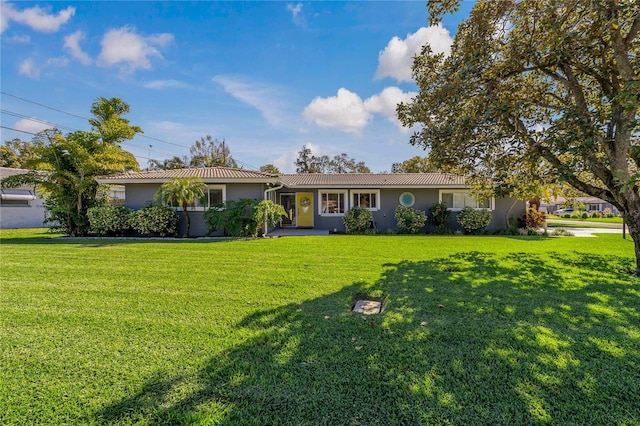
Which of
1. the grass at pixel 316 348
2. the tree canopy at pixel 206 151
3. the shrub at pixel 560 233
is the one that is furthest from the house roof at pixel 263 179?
the tree canopy at pixel 206 151

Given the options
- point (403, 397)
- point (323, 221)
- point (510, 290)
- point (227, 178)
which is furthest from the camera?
point (323, 221)

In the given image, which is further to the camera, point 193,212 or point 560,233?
point 560,233

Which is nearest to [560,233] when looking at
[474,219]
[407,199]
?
[474,219]

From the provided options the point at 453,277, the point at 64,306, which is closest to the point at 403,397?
the point at 453,277

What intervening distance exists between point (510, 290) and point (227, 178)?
38.0ft

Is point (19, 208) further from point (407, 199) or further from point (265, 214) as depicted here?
point (407, 199)

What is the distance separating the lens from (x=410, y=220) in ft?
49.5

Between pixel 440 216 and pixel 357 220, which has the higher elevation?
pixel 440 216

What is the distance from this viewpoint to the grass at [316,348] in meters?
2.31

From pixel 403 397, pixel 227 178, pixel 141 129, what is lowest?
pixel 403 397

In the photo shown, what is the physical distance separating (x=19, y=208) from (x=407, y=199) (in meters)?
25.5

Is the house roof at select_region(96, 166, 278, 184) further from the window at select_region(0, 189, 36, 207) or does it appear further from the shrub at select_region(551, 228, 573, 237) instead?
the shrub at select_region(551, 228, 573, 237)

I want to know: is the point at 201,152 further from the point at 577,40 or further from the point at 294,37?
the point at 577,40

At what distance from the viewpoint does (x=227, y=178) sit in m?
13.5
